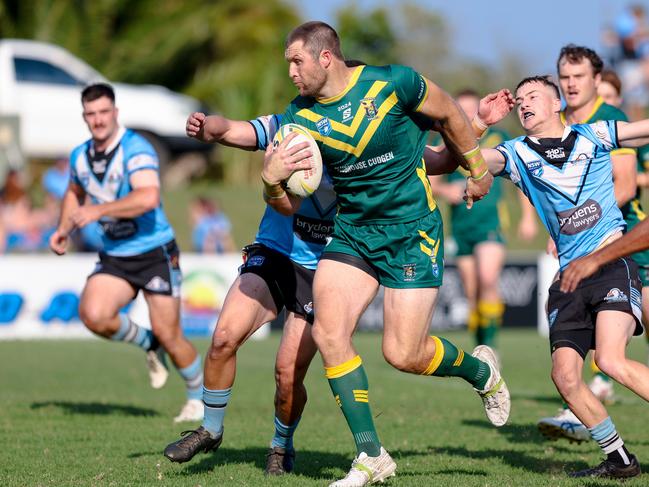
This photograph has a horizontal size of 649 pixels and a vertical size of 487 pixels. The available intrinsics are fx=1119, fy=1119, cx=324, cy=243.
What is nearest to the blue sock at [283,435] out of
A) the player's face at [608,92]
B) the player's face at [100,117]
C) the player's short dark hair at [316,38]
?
the player's short dark hair at [316,38]

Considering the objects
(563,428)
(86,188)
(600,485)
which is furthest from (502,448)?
(86,188)

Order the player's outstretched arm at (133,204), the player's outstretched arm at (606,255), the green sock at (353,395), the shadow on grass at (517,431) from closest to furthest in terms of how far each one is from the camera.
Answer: the player's outstretched arm at (606,255)
the green sock at (353,395)
the shadow on grass at (517,431)
the player's outstretched arm at (133,204)

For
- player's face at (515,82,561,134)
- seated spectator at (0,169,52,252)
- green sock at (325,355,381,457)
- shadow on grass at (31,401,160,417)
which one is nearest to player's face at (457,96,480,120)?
shadow on grass at (31,401,160,417)

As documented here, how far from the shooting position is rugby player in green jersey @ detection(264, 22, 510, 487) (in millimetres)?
5969

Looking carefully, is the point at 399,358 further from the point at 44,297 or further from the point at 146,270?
the point at 44,297

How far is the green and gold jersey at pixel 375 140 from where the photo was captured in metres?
5.98

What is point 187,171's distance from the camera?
30.0 metres

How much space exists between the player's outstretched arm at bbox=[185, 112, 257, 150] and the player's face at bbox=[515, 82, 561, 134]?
163cm

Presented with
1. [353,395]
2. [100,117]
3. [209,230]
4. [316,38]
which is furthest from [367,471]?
[209,230]

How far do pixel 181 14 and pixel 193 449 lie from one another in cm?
2518

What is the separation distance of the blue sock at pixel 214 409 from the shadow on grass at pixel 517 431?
236 cm

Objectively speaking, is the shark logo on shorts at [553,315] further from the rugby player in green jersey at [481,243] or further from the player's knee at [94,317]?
the rugby player in green jersey at [481,243]

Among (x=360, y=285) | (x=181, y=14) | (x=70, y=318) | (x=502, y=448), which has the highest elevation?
(x=181, y=14)

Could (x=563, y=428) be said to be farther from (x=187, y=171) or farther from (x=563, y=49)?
(x=187, y=171)
